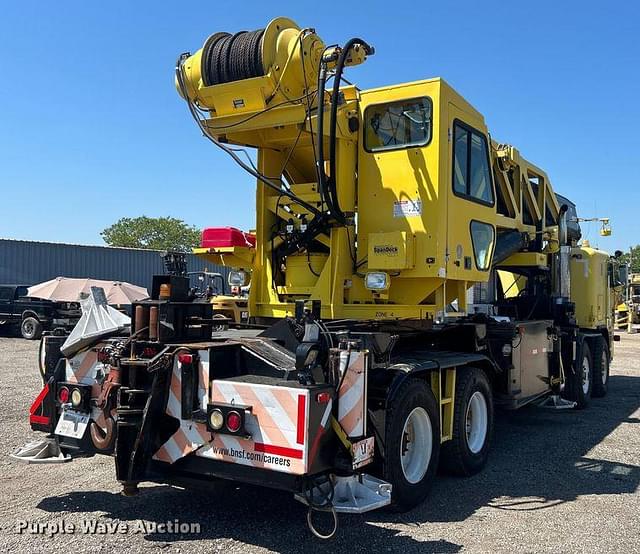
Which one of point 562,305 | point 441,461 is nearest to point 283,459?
point 441,461

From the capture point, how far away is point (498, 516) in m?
5.30

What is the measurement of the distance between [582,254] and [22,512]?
9670 millimetres

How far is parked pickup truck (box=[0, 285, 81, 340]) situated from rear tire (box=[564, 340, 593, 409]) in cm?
1605

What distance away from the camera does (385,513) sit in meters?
5.25

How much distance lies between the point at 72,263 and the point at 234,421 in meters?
28.8

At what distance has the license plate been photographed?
520cm

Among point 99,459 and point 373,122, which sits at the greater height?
point 373,122

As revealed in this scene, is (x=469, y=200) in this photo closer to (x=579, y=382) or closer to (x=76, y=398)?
(x=76, y=398)

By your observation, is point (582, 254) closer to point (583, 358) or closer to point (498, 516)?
point (583, 358)

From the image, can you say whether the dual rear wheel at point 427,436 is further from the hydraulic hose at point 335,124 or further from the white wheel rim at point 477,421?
the hydraulic hose at point 335,124

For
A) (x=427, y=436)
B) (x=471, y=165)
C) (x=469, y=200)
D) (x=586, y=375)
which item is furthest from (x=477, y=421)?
(x=586, y=375)

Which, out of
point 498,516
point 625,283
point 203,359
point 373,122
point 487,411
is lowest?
point 498,516

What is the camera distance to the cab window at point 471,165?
6590mm

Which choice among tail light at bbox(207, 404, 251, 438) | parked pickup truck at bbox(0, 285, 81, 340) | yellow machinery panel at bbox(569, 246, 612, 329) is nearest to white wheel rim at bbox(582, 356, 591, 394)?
yellow machinery panel at bbox(569, 246, 612, 329)
